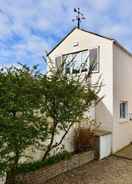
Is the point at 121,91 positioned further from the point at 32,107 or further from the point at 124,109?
the point at 32,107

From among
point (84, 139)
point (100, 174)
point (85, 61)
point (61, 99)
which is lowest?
point (100, 174)

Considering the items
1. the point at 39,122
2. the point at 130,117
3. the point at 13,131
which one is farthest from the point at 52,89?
the point at 130,117

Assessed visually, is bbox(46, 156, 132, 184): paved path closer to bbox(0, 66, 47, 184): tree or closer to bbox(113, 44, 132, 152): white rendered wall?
bbox(0, 66, 47, 184): tree

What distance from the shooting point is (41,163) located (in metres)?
7.12

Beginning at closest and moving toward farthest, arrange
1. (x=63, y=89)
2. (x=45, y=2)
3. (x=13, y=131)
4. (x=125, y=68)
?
(x=13, y=131) < (x=63, y=89) < (x=45, y=2) < (x=125, y=68)

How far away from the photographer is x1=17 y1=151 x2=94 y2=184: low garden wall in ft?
20.7

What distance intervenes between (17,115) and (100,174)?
3.71 m

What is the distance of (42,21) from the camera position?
33.8ft

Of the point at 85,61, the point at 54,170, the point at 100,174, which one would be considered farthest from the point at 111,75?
the point at 54,170

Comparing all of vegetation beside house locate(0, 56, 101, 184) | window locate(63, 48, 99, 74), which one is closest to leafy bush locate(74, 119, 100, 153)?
vegetation beside house locate(0, 56, 101, 184)

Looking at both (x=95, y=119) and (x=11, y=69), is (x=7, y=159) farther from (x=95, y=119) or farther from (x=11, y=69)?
(x=95, y=119)

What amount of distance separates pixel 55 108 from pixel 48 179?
2.19 metres

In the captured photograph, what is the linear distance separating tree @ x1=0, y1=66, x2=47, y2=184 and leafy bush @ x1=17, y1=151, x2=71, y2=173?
1.54ft

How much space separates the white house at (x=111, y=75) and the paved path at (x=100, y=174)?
197 cm
